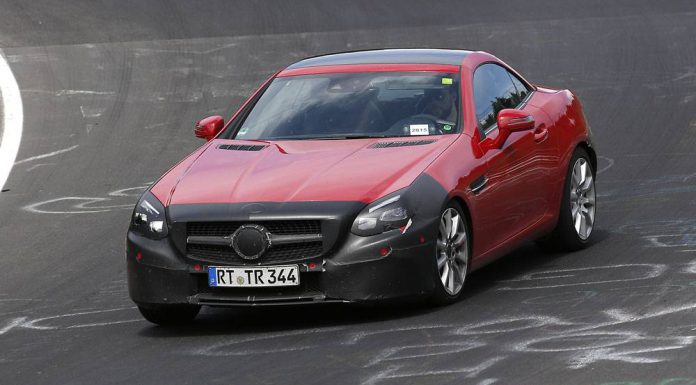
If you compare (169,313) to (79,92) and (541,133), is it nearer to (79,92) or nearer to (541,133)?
(541,133)

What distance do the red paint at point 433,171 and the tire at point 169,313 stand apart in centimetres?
62

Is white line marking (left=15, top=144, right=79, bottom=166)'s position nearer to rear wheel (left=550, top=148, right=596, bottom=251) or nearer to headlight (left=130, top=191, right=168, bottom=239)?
rear wheel (left=550, top=148, right=596, bottom=251)

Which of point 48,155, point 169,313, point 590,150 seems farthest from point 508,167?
point 48,155

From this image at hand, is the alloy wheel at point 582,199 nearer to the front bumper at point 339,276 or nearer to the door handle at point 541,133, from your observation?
the door handle at point 541,133

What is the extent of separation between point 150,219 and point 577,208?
3.56 m

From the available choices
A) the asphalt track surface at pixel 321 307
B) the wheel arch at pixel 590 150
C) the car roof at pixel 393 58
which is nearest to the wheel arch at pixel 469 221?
the asphalt track surface at pixel 321 307

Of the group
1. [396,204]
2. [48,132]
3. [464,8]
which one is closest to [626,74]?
[464,8]

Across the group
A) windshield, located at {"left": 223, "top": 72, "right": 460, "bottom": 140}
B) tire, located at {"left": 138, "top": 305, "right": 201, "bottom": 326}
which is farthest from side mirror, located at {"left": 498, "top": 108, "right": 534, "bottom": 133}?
tire, located at {"left": 138, "top": 305, "right": 201, "bottom": 326}

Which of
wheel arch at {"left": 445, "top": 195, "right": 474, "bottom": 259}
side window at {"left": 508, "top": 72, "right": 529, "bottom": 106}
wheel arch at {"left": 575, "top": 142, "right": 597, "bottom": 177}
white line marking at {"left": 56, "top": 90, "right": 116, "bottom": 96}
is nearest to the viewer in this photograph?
wheel arch at {"left": 445, "top": 195, "right": 474, "bottom": 259}

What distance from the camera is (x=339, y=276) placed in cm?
934

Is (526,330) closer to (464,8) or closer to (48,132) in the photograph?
(48,132)

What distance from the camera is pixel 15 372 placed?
8.78m

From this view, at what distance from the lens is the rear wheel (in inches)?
461

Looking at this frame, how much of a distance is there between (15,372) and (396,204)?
2.28m
